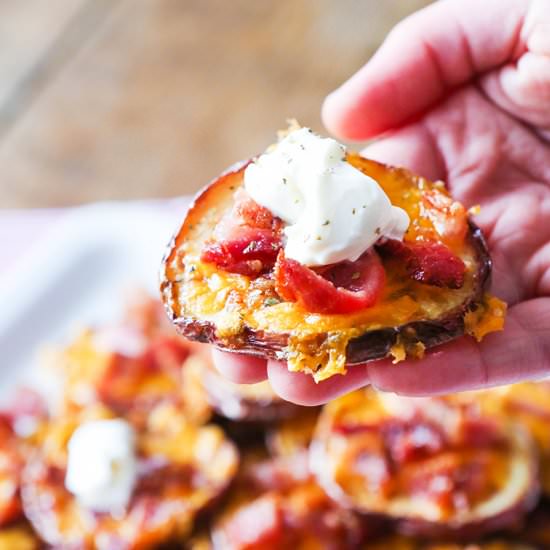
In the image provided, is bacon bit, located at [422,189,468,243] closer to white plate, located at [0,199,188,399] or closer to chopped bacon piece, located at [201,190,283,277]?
chopped bacon piece, located at [201,190,283,277]

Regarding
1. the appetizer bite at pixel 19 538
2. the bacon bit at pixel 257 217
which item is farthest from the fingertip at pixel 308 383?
the appetizer bite at pixel 19 538

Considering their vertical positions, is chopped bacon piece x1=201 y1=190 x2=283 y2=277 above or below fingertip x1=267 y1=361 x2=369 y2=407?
above

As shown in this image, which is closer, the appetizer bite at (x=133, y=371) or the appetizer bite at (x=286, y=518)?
the appetizer bite at (x=286, y=518)

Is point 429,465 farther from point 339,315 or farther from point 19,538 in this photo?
point 19,538

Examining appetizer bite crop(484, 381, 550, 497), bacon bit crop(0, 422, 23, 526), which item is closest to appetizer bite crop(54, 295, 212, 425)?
bacon bit crop(0, 422, 23, 526)

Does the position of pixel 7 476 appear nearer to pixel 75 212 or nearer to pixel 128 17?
pixel 75 212

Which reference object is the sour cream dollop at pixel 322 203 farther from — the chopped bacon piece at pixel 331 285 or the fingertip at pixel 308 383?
the fingertip at pixel 308 383

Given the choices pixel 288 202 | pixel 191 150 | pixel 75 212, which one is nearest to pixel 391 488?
pixel 288 202
